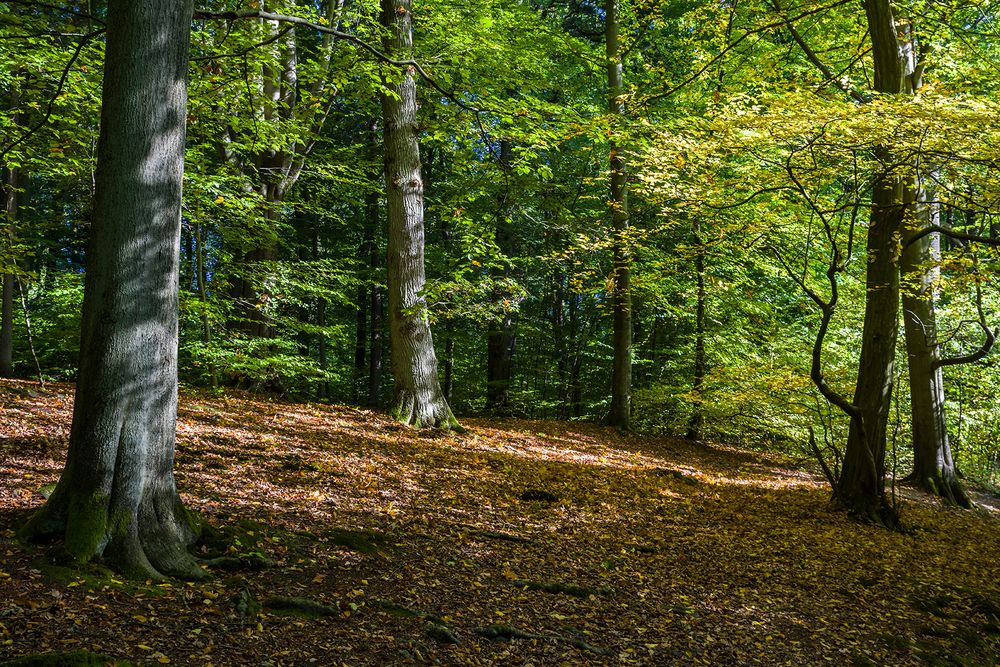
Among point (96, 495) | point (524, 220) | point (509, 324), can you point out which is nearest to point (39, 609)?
point (96, 495)

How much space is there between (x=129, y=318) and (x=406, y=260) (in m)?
6.48

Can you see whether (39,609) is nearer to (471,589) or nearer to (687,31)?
(471,589)

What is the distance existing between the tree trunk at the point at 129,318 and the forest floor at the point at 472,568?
23 centimetres

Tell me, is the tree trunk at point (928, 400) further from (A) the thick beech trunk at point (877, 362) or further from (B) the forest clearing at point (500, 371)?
(A) the thick beech trunk at point (877, 362)

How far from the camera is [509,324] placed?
16078mm

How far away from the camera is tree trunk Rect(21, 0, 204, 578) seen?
336cm

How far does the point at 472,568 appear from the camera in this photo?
4.76 metres

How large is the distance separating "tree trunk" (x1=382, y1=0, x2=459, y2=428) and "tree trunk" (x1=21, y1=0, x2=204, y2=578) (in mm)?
6101

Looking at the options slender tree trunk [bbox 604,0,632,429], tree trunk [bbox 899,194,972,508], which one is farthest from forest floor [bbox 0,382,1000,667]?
slender tree trunk [bbox 604,0,632,429]

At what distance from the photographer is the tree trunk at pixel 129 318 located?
3361mm

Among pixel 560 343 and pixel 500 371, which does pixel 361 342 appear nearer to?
pixel 500 371

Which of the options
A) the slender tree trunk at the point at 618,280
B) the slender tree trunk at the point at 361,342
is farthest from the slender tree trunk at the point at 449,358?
the slender tree trunk at the point at 618,280

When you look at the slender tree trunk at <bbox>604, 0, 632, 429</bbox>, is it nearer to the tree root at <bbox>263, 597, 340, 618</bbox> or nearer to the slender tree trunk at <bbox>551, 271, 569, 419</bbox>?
the slender tree trunk at <bbox>551, 271, 569, 419</bbox>

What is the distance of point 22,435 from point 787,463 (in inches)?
539
